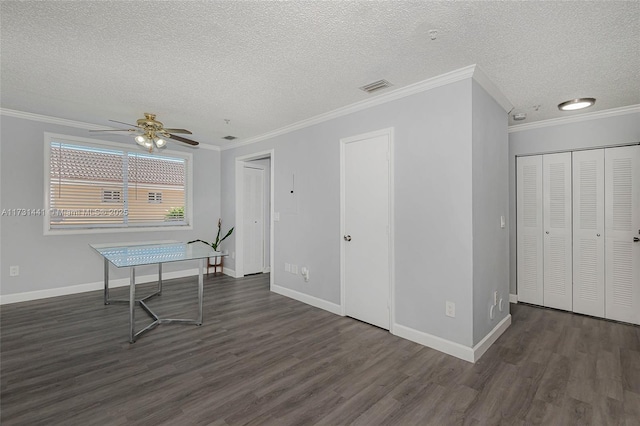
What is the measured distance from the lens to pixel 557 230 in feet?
12.7

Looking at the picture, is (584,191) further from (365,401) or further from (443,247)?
(365,401)

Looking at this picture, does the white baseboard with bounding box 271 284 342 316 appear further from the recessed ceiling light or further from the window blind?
the recessed ceiling light

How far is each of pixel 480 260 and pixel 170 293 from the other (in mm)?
4261

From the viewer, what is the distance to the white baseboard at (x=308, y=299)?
3732mm

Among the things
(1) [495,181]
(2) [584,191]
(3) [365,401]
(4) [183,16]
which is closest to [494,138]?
(1) [495,181]

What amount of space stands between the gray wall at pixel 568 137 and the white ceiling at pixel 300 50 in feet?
0.78

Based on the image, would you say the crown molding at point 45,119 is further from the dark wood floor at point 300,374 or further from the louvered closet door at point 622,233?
the louvered closet door at point 622,233

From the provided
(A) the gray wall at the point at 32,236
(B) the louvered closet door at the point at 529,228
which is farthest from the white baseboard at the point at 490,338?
(A) the gray wall at the point at 32,236

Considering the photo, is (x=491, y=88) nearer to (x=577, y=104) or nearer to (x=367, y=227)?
(x=577, y=104)

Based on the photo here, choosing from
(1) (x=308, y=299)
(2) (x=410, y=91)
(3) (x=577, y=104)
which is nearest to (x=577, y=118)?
(3) (x=577, y=104)

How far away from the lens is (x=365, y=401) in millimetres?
2051

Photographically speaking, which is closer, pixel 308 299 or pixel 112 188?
pixel 308 299

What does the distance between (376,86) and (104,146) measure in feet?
14.4

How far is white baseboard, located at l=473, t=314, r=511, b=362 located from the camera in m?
2.62
